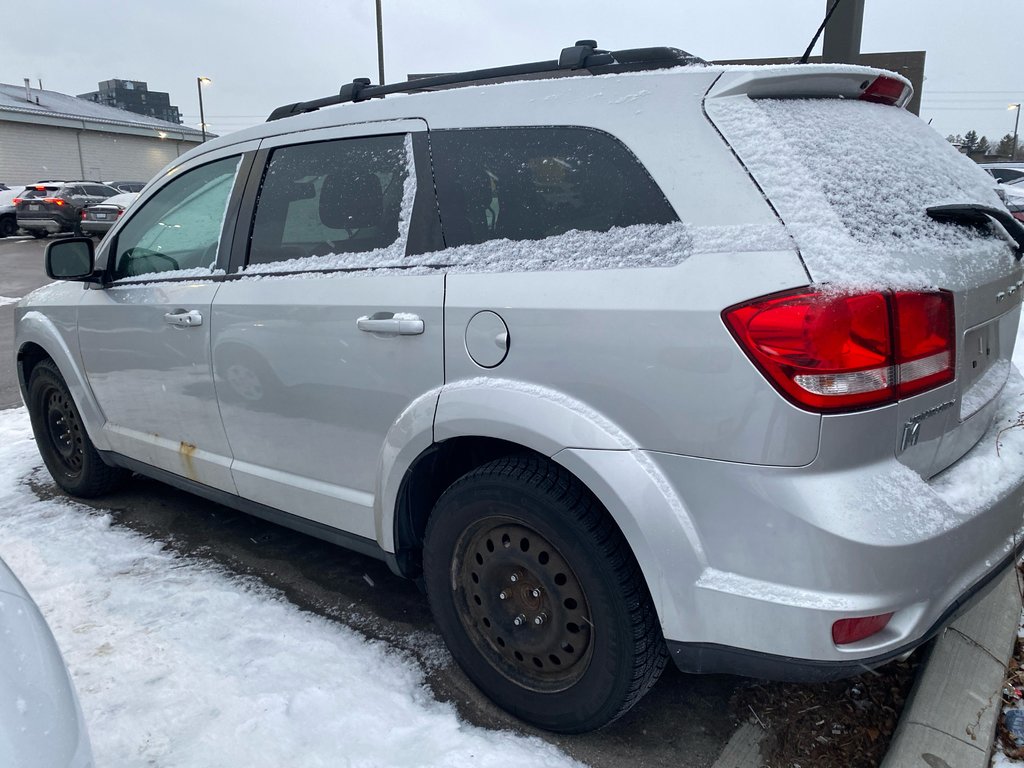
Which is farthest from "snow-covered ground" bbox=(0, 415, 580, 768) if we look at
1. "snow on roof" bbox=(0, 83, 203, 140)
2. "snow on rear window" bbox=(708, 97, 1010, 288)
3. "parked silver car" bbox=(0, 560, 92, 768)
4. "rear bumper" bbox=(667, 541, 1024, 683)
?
"snow on roof" bbox=(0, 83, 203, 140)

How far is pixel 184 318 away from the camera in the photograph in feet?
10.3

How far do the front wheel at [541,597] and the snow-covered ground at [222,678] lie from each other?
0.66 feet

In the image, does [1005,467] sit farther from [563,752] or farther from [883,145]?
[563,752]

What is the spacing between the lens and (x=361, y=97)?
292 cm

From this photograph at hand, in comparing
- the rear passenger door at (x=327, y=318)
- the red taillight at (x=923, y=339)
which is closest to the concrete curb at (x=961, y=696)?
the red taillight at (x=923, y=339)

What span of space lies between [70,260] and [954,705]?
159 inches

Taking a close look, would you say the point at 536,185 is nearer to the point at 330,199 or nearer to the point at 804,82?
the point at 804,82

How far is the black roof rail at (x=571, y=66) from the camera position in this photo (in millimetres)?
2137

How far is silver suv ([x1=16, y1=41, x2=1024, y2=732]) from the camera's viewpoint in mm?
1706

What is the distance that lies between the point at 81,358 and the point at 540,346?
2.93m

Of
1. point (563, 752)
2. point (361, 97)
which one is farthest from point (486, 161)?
point (563, 752)

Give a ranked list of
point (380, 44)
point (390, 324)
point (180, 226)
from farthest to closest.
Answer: point (380, 44), point (180, 226), point (390, 324)

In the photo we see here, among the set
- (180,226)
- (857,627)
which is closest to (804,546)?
(857,627)

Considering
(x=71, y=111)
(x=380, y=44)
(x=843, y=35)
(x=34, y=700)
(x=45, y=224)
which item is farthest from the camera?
(x=71, y=111)
